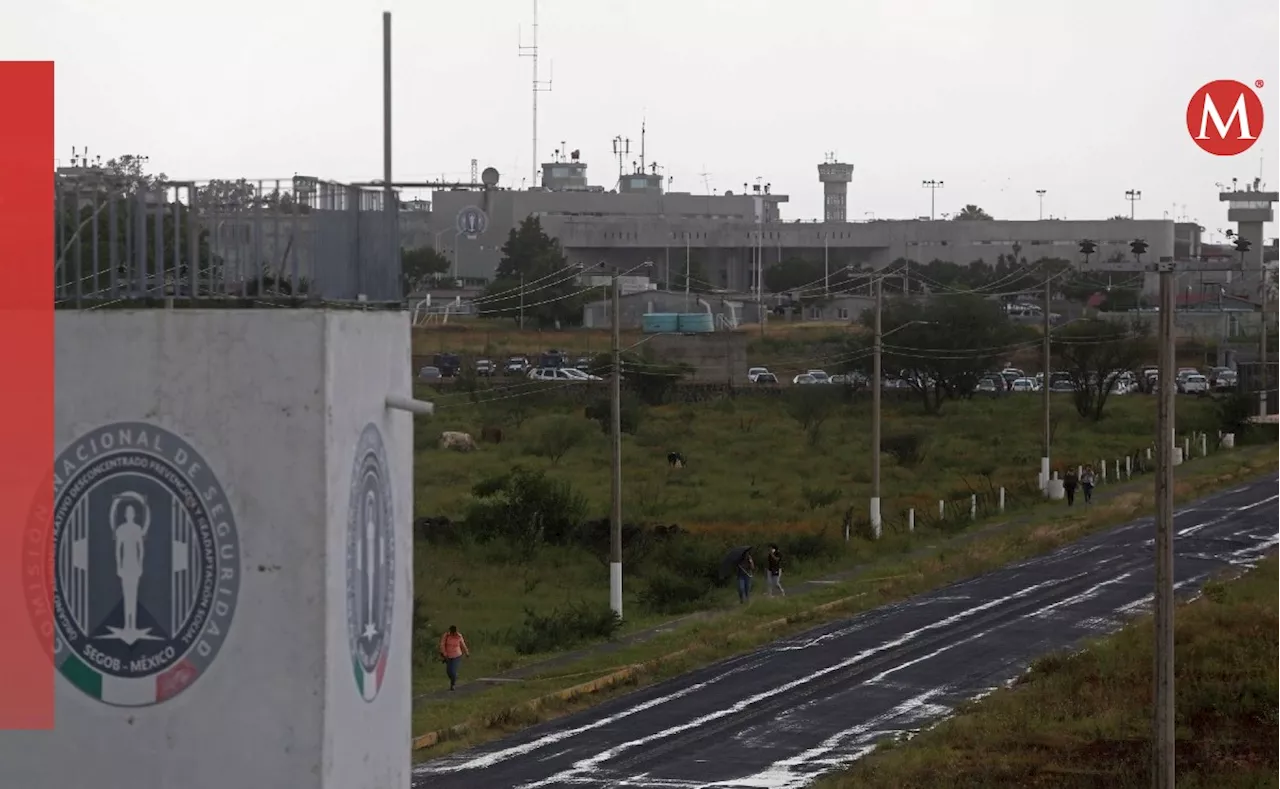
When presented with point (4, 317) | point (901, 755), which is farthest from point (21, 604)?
point (901, 755)

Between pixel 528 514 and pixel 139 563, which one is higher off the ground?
pixel 139 563

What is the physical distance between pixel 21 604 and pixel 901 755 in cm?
1467

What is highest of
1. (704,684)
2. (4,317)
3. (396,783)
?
(4,317)

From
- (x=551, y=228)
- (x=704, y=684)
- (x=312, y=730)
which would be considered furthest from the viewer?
(x=551, y=228)

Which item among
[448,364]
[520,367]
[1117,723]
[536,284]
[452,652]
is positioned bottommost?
[1117,723]

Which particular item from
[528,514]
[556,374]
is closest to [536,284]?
[556,374]

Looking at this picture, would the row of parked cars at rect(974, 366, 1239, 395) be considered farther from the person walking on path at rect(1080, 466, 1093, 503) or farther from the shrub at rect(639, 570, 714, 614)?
the shrub at rect(639, 570, 714, 614)

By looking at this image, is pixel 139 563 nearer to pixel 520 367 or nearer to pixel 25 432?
pixel 25 432

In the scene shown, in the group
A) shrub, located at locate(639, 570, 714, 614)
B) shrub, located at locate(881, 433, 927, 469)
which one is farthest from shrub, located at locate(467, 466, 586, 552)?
shrub, located at locate(881, 433, 927, 469)

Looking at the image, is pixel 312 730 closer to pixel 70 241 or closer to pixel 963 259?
pixel 70 241

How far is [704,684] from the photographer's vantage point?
2852cm

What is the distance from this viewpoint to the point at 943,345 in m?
90.4

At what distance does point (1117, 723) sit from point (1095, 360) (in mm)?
59159

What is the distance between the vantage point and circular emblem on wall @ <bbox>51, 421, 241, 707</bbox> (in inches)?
374
